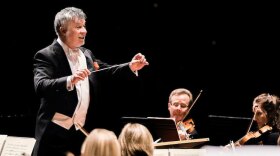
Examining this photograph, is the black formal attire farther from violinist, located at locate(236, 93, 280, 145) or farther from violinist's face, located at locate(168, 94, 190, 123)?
violinist, located at locate(236, 93, 280, 145)

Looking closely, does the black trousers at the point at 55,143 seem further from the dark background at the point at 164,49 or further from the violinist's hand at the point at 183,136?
the dark background at the point at 164,49

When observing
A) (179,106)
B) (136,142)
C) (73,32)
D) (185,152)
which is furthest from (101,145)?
(179,106)

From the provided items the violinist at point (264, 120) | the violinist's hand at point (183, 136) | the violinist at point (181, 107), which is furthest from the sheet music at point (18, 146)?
the violinist at point (264, 120)

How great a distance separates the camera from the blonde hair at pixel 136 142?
2008 millimetres

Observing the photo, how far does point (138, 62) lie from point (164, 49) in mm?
2158

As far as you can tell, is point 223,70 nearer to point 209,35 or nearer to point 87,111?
point 209,35

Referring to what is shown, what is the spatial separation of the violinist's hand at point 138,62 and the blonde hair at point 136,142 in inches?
23.0

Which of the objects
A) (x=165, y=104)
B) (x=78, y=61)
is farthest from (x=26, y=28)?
(x=78, y=61)

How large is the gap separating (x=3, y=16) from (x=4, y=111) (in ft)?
3.19

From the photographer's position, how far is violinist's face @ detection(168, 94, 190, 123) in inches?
136

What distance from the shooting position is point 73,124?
2.48 meters

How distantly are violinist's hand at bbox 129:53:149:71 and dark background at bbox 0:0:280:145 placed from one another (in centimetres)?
171

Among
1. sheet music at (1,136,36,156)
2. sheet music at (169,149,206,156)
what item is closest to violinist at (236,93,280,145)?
sheet music at (169,149,206,156)

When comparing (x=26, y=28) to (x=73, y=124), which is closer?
(x=73, y=124)
